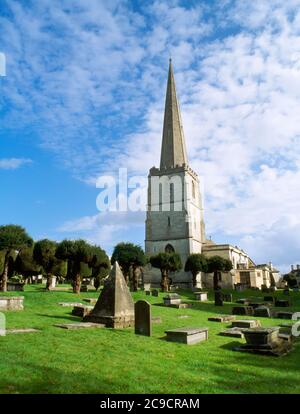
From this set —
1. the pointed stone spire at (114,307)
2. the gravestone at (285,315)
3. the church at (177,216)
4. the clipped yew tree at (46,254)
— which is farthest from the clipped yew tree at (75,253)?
the church at (177,216)

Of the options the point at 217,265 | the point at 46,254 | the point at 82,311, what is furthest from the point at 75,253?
the point at 217,265

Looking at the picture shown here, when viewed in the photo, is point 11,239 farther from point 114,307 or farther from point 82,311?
point 114,307

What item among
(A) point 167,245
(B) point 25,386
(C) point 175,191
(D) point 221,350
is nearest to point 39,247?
(D) point 221,350

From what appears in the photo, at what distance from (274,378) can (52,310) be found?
11.8 metres

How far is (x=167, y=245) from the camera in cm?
6138

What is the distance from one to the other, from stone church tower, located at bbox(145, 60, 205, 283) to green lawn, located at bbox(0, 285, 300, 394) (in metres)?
49.5

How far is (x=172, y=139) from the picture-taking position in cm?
6731

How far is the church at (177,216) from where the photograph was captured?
5991 cm

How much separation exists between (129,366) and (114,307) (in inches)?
239

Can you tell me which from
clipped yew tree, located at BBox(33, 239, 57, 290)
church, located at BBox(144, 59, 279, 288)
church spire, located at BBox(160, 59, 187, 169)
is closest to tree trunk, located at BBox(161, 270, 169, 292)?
church, located at BBox(144, 59, 279, 288)

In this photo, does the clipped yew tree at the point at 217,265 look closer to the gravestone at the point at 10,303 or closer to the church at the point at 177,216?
the church at the point at 177,216

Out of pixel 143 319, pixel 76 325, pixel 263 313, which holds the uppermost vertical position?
pixel 143 319

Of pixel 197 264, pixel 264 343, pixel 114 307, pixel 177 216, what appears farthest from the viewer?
pixel 177 216

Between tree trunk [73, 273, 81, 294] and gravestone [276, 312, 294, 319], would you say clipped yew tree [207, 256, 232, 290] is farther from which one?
gravestone [276, 312, 294, 319]
